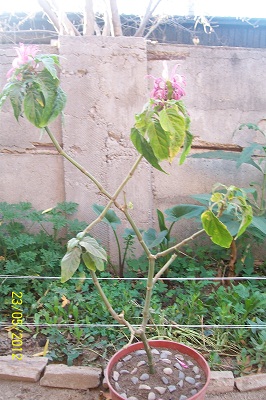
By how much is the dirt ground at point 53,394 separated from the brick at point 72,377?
0.10 feet

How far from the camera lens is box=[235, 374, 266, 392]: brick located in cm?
227

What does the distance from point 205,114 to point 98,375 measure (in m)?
2.01

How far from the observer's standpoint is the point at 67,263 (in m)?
1.69

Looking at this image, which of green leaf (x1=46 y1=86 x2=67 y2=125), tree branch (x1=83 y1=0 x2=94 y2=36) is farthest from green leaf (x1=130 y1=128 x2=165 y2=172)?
tree branch (x1=83 y1=0 x2=94 y2=36)

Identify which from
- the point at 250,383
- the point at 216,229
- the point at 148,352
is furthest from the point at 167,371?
the point at 216,229

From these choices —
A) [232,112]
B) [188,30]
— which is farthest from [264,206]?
[188,30]

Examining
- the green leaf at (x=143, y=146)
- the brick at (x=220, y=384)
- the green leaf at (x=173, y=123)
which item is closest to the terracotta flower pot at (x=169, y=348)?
the brick at (x=220, y=384)

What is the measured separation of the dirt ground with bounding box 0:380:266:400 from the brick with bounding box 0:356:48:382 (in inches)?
1.5

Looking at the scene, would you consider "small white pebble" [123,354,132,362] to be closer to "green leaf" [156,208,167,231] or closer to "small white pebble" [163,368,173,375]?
"small white pebble" [163,368,173,375]

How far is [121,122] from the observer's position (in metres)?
3.23

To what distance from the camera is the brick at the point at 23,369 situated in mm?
2314

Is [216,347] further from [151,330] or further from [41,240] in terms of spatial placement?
[41,240]

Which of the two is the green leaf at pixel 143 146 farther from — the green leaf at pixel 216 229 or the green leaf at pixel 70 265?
the green leaf at pixel 70 265

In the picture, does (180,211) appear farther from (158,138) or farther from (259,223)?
(158,138)
